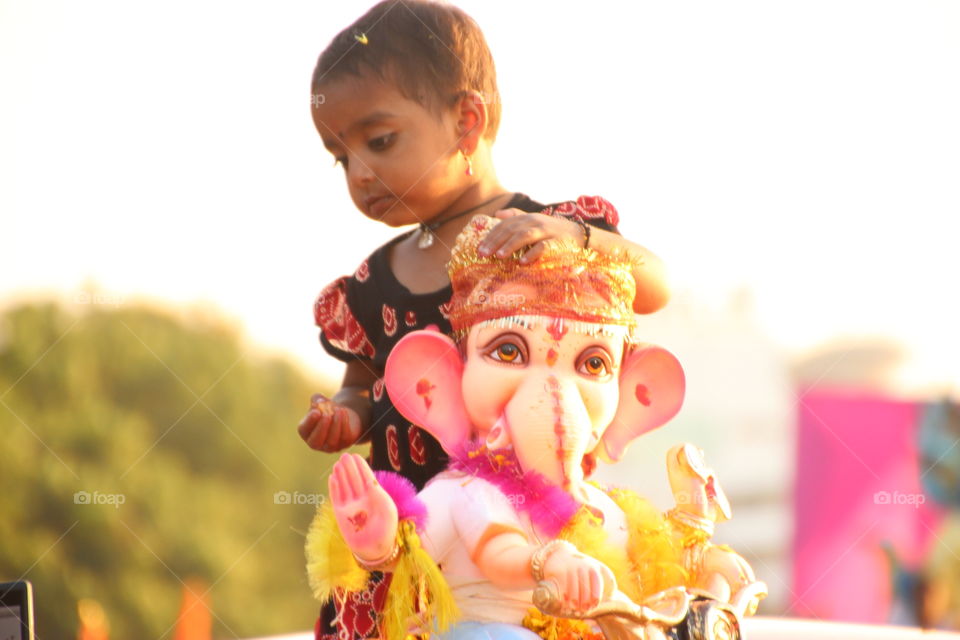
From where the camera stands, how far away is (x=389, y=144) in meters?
2.15

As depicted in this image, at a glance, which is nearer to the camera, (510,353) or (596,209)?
(510,353)

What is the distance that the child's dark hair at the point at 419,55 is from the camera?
7.09ft

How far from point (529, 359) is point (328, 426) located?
469 millimetres

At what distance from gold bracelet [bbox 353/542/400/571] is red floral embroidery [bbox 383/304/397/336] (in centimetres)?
60

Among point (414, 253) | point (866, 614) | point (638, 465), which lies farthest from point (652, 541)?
point (866, 614)

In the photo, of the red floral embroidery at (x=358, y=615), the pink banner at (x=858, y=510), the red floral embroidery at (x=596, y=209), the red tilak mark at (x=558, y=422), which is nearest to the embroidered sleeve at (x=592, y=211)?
the red floral embroidery at (x=596, y=209)

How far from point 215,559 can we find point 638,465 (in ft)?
17.8

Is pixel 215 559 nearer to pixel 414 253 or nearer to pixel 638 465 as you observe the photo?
pixel 638 465

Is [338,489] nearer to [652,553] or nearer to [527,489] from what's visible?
[527,489]

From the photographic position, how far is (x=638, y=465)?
695cm

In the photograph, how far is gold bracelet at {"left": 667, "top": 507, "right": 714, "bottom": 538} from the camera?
6.22ft

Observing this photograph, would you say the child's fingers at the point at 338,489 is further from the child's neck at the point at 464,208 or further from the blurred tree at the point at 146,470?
the blurred tree at the point at 146,470

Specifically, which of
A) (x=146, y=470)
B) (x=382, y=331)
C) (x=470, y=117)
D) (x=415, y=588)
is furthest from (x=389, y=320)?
(x=146, y=470)

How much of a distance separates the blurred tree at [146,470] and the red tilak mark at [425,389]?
8.69 m
